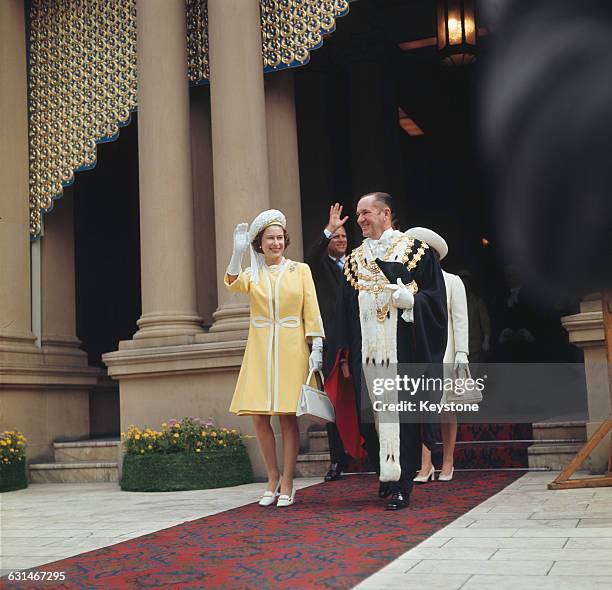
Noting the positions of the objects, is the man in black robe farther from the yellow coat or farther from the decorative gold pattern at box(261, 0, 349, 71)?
the decorative gold pattern at box(261, 0, 349, 71)

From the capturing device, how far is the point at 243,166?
30.5ft

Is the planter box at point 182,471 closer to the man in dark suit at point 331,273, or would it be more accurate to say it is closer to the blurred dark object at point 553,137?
the man in dark suit at point 331,273

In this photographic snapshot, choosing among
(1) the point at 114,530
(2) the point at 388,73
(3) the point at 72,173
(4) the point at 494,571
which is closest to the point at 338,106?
(2) the point at 388,73

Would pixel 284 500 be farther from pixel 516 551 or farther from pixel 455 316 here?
pixel 516 551

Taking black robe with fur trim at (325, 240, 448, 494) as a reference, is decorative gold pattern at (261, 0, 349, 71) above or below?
above

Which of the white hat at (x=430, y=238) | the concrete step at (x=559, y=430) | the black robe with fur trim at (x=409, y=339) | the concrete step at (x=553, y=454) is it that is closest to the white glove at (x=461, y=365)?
the white hat at (x=430, y=238)

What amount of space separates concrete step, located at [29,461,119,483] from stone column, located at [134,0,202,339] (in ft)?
5.26

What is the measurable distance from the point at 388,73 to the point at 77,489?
9.14 meters

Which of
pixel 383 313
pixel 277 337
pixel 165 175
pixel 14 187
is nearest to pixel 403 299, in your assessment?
pixel 383 313

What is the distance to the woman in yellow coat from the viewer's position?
6.18 meters

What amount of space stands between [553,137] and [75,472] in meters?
9.78

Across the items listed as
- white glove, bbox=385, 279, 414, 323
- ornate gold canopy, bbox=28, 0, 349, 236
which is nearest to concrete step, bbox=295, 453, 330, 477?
white glove, bbox=385, 279, 414, 323

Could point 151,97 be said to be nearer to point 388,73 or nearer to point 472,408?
point 472,408

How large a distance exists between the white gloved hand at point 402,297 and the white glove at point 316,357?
0.76 m
